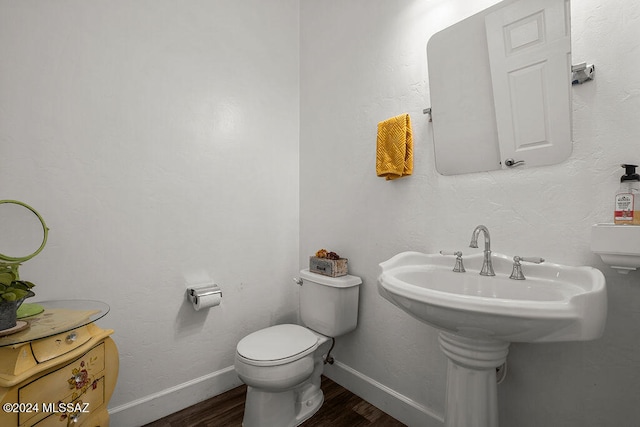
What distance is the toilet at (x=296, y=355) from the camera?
4.03 feet

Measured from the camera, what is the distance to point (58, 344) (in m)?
0.88

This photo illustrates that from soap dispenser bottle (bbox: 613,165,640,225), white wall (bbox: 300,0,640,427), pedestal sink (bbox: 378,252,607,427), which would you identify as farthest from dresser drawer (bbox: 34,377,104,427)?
soap dispenser bottle (bbox: 613,165,640,225)

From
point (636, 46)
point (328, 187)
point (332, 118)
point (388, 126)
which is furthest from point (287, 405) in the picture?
point (636, 46)

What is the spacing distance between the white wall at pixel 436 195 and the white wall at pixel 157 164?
1.05 ft

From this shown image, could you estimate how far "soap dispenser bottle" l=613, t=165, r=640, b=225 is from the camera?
79cm

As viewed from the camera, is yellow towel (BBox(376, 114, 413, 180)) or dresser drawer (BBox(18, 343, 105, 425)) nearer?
dresser drawer (BBox(18, 343, 105, 425))

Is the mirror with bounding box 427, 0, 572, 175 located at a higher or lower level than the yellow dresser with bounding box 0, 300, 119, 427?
higher

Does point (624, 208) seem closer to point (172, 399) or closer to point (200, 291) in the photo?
point (200, 291)

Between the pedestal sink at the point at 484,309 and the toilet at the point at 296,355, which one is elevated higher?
the pedestal sink at the point at 484,309

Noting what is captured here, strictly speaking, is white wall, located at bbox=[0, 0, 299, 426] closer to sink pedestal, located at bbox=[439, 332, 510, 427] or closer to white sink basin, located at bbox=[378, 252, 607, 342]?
white sink basin, located at bbox=[378, 252, 607, 342]

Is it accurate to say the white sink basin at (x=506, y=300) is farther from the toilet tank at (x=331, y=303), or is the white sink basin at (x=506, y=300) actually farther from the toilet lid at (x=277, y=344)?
the toilet lid at (x=277, y=344)

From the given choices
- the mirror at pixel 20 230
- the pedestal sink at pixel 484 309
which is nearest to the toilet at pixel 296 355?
the pedestal sink at pixel 484 309

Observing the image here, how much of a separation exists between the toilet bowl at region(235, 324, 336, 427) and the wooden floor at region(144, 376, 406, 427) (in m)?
0.08

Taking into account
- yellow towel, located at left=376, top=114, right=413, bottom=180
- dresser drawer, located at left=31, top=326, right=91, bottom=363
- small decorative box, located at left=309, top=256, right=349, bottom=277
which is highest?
yellow towel, located at left=376, top=114, right=413, bottom=180
